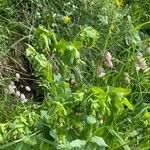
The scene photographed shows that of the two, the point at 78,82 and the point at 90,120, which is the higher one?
the point at 90,120

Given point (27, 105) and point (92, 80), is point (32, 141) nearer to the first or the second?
point (27, 105)

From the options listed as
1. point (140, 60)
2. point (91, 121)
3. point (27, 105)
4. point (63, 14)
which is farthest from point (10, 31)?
point (91, 121)

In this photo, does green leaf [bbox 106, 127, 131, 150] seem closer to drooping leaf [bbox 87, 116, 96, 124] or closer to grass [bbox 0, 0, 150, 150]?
grass [bbox 0, 0, 150, 150]

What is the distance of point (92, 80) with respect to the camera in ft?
8.66

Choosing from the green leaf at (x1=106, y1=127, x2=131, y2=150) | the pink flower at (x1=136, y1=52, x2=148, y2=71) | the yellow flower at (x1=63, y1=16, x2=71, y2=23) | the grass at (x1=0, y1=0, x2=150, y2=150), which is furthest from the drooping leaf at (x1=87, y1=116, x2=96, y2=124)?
the yellow flower at (x1=63, y1=16, x2=71, y2=23)

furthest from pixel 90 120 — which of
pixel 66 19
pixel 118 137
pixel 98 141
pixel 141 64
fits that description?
pixel 66 19

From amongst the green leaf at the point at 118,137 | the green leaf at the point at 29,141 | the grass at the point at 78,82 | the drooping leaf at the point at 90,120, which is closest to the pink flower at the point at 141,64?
the grass at the point at 78,82

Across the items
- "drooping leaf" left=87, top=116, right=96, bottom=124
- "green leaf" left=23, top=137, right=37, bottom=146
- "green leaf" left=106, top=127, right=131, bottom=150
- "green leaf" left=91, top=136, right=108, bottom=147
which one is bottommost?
"green leaf" left=106, top=127, right=131, bottom=150

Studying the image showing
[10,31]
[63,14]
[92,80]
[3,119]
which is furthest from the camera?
[63,14]

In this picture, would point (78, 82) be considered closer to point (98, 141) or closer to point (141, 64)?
point (141, 64)

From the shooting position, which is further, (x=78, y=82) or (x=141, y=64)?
(x=78, y=82)

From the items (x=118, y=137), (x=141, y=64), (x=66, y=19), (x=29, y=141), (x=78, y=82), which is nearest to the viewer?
(x=29, y=141)

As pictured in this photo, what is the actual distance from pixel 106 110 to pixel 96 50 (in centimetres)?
122

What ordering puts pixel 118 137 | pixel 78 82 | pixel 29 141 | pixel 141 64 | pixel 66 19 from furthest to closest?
pixel 66 19 < pixel 78 82 < pixel 141 64 < pixel 118 137 < pixel 29 141
